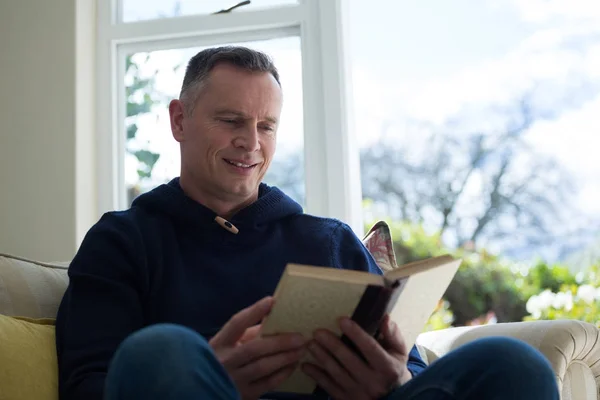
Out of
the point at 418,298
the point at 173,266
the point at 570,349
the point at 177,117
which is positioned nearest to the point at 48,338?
the point at 173,266

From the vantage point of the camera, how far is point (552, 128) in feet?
18.1

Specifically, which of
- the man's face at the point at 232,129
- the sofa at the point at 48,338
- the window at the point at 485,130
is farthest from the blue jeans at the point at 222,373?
the window at the point at 485,130

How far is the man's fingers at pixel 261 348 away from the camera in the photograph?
1236 mm

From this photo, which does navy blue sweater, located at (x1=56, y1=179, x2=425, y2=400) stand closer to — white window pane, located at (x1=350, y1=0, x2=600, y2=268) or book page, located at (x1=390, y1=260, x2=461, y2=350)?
book page, located at (x1=390, y1=260, x2=461, y2=350)

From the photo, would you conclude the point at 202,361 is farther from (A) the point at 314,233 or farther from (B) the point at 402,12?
(B) the point at 402,12

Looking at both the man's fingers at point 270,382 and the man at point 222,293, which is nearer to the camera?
the man at point 222,293

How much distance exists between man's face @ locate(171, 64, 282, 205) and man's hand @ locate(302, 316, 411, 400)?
58 centimetres

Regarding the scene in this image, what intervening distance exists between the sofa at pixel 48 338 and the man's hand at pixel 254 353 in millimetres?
426

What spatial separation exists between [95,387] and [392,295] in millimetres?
529

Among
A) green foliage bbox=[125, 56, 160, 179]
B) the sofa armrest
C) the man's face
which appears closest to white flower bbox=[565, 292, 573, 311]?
the sofa armrest

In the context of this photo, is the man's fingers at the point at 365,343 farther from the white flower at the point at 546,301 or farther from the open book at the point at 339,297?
the white flower at the point at 546,301

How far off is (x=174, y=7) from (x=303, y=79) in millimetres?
625

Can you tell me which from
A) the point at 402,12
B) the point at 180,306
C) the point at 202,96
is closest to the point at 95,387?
the point at 180,306

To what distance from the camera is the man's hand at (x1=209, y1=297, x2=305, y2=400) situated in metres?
1.24
